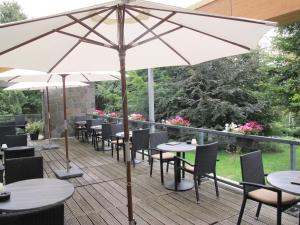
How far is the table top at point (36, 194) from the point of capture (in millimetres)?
2557

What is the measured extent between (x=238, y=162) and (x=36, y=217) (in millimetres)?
3661

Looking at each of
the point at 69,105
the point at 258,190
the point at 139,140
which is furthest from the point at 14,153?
Result: the point at 69,105

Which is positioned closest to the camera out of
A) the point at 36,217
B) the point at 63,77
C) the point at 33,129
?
the point at 36,217

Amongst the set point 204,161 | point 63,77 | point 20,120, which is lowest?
point 204,161

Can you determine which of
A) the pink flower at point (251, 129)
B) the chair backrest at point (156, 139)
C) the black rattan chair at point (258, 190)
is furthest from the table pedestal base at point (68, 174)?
the black rattan chair at point (258, 190)

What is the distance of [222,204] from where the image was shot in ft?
14.1

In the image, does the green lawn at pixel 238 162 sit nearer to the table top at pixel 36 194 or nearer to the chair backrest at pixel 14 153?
the table top at pixel 36 194

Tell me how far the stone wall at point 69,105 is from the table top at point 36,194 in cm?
933

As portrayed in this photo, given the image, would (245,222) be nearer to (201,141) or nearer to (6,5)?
(201,141)

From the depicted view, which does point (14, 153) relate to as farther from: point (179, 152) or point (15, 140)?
point (179, 152)

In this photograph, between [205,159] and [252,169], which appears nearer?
[252,169]

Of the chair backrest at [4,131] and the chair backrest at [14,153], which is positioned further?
the chair backrest at [4,131]

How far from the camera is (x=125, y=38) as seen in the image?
3297 millimetres

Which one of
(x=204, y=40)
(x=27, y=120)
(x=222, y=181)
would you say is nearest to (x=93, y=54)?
(x=204, y=40)
